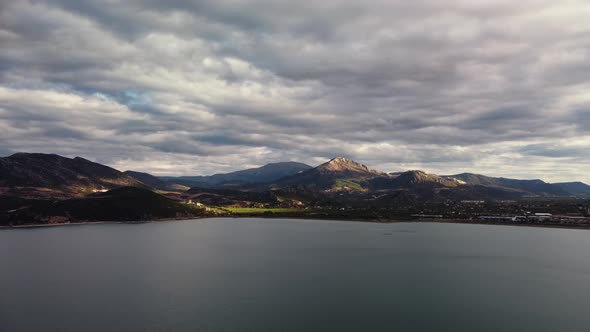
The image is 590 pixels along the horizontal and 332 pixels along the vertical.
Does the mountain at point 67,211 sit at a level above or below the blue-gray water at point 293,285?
above

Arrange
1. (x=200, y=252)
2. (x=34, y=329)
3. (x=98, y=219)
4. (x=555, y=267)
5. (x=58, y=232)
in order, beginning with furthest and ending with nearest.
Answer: (x=98, y=219) < (x=58, y=232) < (x=200, y=252) < (x=555, y=267) < (x=34, y=329)

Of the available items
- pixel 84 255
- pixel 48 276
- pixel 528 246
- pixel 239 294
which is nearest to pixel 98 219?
pixel 84 255

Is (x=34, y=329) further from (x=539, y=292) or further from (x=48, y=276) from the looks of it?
(x=539, y=292)

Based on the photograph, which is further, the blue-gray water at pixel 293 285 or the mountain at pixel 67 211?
the mountain at pixel 67 211

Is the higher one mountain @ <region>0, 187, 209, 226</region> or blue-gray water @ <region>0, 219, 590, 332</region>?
mountain @ <region>0, 187, 209, 226</region>

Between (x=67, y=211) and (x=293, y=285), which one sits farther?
(x=67, y=211)

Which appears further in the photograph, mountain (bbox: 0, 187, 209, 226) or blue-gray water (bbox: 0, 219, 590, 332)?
mountain (bbox: 0, 187, 209, 226)

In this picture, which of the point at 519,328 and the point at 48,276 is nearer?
the point at 519,328

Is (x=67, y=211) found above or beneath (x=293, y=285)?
above
